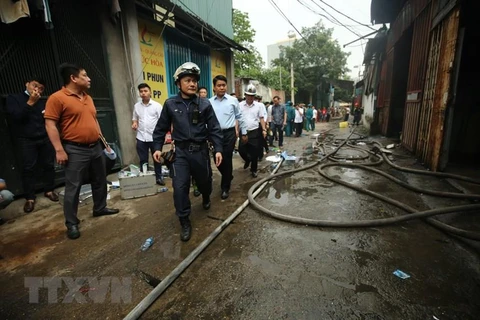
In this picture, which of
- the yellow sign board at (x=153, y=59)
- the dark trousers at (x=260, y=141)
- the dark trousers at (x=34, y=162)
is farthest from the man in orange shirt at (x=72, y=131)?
the yellow sign board at (x=153, y=59)

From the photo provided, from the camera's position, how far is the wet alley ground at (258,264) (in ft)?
5.82

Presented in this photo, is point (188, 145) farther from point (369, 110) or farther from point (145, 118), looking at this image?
point (369, 110)

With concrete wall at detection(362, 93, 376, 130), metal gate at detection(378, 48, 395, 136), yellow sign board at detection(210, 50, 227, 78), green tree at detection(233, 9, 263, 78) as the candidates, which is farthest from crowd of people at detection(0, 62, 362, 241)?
green tree at detection(233, 9, 263, 78)

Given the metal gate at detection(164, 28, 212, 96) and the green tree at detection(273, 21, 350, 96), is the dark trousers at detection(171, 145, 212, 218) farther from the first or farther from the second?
the green tree at detection(273, 21, 350, 96)

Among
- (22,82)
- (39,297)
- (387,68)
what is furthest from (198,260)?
(387,68)

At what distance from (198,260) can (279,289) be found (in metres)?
0.84

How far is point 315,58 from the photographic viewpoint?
26312 millimetres

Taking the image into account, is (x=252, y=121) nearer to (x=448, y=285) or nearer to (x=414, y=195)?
(x=414, y=195)

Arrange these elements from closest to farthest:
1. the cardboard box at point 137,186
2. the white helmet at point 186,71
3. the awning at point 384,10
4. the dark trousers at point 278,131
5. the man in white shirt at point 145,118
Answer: the white helmet at point 186,71, the cardboard box at point 137,186, the man in white shirt at point 145,118, the awning at point 384,10, the dark trousers at point 278,131

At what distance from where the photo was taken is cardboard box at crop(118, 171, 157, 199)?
13.4ft

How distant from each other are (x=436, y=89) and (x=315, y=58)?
945 inches

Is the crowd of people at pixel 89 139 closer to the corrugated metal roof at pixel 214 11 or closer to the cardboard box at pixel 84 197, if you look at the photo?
the cardboard box at pixel 84 197

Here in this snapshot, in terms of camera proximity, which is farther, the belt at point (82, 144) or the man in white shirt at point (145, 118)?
the man in white shirt at point (145, 118)

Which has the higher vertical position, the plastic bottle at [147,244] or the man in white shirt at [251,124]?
the man in white shirt at [251,124]
